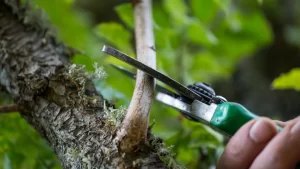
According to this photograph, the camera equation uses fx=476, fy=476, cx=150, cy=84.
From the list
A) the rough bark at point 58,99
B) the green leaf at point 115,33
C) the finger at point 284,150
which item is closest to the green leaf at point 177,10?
the green leaf at point 115,33

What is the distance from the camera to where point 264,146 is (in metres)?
0.38

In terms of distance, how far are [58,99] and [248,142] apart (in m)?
0.21

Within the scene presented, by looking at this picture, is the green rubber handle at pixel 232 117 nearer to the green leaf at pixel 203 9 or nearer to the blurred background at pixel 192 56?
the blurred background at pixel 192 56

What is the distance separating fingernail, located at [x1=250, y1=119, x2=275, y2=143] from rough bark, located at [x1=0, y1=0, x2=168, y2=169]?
9 centimetres

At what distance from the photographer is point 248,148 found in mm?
378

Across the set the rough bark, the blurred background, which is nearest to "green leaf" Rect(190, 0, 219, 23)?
the blurred background

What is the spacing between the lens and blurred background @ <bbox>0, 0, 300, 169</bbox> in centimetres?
61

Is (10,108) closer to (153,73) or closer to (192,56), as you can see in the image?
(153,73)

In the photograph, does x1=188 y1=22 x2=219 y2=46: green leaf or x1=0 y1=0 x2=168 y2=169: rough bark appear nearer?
x1=0 y1=0 x2=168 y2=169: rough bark

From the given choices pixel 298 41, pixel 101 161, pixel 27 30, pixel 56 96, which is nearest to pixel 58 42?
pixel 27 30

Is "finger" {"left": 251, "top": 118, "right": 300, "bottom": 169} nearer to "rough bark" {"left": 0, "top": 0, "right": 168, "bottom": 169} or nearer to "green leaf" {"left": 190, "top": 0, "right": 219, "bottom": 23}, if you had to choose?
"rough bark" {"left": 0, "top": 0, "right": 168, "bottom": 169}

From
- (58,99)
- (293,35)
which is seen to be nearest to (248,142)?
(58,99)

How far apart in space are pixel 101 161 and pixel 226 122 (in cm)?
11

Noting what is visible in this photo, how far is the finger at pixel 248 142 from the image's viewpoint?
1.22ft
